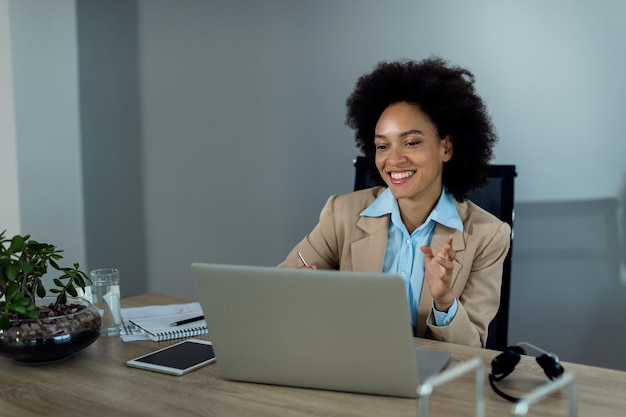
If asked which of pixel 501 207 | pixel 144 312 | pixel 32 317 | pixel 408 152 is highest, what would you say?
pixel 408 152

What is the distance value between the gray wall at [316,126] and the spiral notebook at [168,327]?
1400 millimetres

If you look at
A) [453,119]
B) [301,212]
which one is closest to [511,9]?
[453,119]

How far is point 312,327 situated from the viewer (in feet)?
3.83

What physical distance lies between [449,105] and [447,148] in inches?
5.1

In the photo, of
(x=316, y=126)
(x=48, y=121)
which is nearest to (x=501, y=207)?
(x=316, y=126)

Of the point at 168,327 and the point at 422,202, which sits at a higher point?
the point at 422,202

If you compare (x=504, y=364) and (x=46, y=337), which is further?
(x=46, y=337)

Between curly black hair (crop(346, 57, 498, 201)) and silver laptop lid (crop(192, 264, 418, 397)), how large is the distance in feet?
3.10

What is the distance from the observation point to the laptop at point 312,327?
112 centimetres

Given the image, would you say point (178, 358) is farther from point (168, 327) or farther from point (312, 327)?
point (312, 327)

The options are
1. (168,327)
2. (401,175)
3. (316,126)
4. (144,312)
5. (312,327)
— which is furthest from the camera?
(316,126)

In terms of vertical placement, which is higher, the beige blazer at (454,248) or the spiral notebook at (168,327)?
the beige blazer at (454,248)

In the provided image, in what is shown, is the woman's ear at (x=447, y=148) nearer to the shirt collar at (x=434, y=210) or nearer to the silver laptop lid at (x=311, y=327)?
the shirt collar at (x=434, y=210)

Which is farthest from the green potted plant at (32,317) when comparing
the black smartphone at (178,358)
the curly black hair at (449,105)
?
the curly black hair at (449,105)
